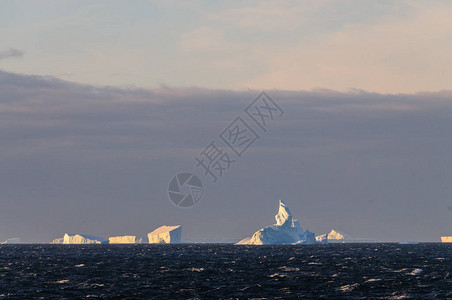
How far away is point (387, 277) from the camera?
70625mm

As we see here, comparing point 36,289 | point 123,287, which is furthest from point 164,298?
A: point 36,289

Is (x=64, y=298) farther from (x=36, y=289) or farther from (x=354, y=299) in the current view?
(x=354, y=299)

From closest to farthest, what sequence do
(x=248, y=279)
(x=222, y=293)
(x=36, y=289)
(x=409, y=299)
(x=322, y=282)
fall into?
(x=409, y=299) → (x=222, y=293) → (x=36, y=289) → (x=322, y=282) → (x=248, y=279)

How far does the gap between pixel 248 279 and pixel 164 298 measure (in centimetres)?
1935

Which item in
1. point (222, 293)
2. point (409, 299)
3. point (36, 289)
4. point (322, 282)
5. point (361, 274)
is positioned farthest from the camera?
point (361, 274)

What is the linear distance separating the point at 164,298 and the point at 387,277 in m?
29.7

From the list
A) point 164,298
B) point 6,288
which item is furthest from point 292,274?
point 6,288

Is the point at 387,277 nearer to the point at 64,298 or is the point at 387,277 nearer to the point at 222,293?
the point at 222,293

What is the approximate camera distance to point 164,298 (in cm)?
5131

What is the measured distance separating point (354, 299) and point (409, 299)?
13.9 ft

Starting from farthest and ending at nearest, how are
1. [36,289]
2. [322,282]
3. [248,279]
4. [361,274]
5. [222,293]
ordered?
[361,274] → [248,279] → [322,282] → [36,289] → [222,293]

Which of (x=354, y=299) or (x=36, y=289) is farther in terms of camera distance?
(x=36, y=289)

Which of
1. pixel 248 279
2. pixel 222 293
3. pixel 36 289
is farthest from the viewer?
pixel 248 279

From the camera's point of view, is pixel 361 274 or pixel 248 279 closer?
pixel 248 279
